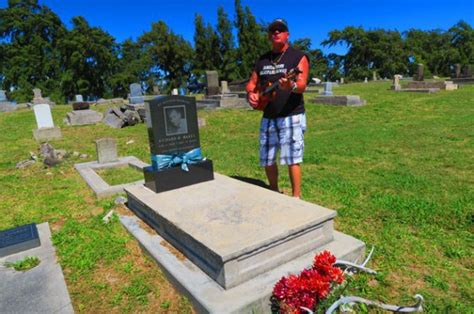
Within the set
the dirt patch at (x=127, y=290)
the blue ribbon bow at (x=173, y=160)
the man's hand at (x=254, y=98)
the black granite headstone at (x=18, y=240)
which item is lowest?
the dirt patch at (x=127, y=290)

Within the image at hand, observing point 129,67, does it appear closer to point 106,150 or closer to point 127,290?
point 106,150

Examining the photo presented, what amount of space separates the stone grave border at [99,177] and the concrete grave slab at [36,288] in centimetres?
159

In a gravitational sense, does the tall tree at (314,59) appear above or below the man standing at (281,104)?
above

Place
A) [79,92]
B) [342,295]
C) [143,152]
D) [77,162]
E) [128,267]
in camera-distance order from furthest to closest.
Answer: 1. [79,92]
2. [143,152]
3. [77,162]
4. [128,267]
5. [342,295]

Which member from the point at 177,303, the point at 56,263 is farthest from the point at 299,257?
the point at 56,263

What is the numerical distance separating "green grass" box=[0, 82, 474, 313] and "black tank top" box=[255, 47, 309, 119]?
1269 millimetres

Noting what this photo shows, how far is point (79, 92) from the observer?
4241cm

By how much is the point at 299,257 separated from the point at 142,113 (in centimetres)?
1192

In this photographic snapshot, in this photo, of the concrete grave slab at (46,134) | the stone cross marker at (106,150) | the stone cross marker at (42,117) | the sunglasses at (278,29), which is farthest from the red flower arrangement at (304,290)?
the stone cross marker at (42,117)

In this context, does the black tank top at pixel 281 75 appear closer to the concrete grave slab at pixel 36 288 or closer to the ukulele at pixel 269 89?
the ukulele at pixel 269 89

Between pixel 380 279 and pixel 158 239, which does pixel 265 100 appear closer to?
pixel 158 239

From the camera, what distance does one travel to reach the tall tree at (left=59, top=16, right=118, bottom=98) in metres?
39.9

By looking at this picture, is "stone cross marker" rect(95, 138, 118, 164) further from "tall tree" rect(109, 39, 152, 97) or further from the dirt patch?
"tall tree" rect(109, 39, 152, 97)

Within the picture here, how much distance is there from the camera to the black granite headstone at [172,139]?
3.98 metres
